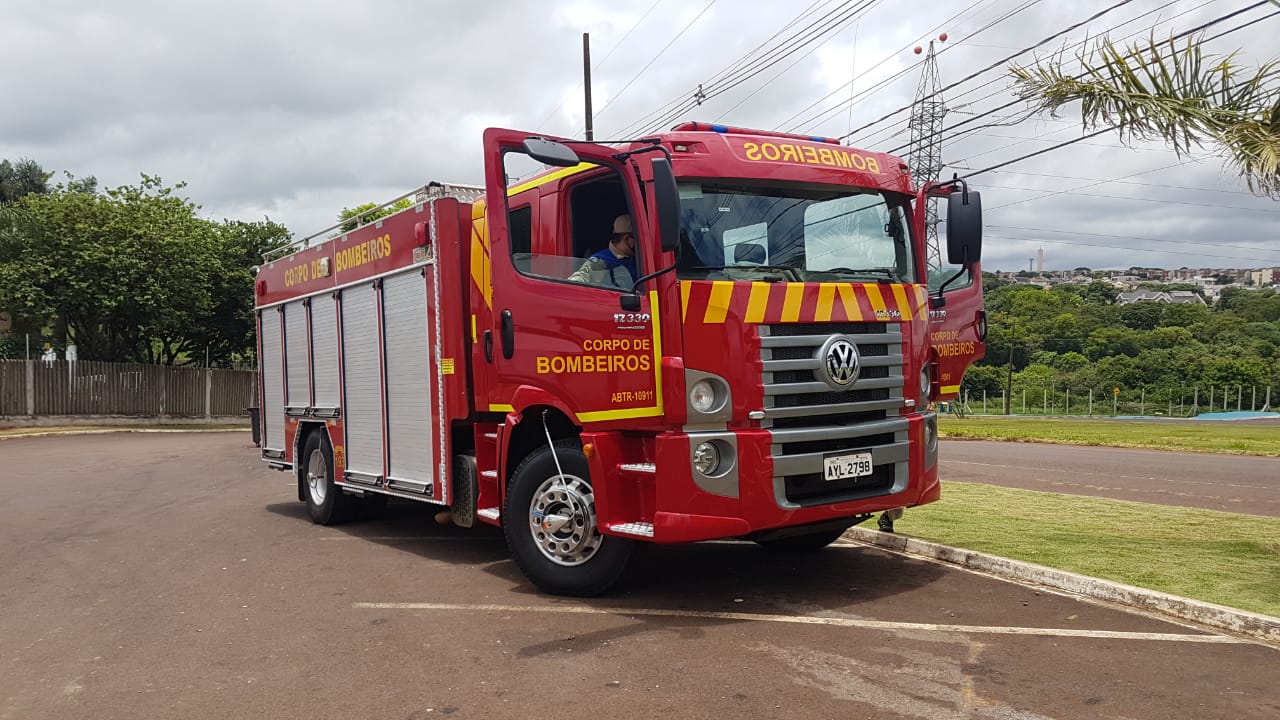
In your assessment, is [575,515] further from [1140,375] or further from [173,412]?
[1140,375]

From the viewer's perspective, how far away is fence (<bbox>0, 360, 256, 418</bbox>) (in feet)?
104

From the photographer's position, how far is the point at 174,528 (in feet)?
36.3

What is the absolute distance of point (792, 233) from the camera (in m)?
6.84

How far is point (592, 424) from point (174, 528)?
6574mm

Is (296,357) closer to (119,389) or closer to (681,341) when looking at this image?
(681,341)

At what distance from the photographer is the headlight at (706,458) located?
631cm

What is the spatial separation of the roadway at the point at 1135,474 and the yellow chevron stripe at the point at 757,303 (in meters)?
7.10

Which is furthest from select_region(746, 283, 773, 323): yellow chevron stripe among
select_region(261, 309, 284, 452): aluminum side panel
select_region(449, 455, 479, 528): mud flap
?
select_region(261, 309, 284, 452): aluminum side panel

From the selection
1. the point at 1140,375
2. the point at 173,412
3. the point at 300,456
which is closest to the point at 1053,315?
the point at 1140,375

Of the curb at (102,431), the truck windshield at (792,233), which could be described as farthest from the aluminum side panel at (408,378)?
the curb at (102,431)

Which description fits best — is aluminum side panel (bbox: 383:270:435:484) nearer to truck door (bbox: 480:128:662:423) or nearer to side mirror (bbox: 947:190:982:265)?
truck door (bbox: 480:128:662:423)

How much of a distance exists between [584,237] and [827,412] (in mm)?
2008

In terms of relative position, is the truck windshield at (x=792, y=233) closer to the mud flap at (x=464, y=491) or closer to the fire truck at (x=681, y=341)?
the fire truck at (x=681, y=341)

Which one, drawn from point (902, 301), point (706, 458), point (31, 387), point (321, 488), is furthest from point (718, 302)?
point (31, 387)
